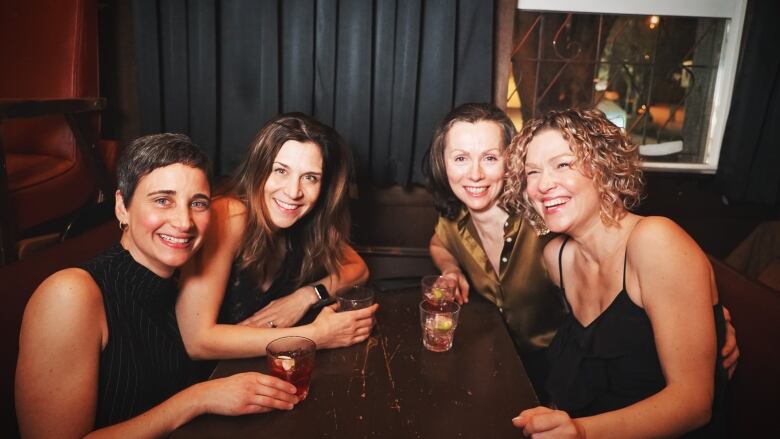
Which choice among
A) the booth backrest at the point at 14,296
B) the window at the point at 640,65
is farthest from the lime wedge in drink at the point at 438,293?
the window at the point at 640,65

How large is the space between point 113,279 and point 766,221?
3.60m

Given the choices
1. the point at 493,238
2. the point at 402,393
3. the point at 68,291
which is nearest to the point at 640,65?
the point at 493,238

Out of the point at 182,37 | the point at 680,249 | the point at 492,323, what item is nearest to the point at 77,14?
the point at 182,37

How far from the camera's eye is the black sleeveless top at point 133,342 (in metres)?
1.32

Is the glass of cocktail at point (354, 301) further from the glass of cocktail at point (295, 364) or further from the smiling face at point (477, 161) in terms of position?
the smiling face at point (477, 161)

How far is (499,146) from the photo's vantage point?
6.52 feet

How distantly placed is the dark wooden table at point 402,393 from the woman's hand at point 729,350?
613 mm

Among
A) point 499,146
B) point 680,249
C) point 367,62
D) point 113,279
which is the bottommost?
point 113,279

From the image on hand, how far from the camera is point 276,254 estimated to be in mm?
2025

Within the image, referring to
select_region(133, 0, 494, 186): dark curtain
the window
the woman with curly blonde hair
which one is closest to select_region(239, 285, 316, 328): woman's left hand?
the woman with curly blonde hair

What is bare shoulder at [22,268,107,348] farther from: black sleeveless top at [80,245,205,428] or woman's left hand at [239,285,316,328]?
woman's left hand at [239,285,316,328]

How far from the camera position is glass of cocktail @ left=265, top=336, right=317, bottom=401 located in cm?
126

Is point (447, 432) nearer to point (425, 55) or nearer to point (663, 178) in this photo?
point (425, 55)

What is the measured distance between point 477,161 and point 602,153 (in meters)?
0.55
